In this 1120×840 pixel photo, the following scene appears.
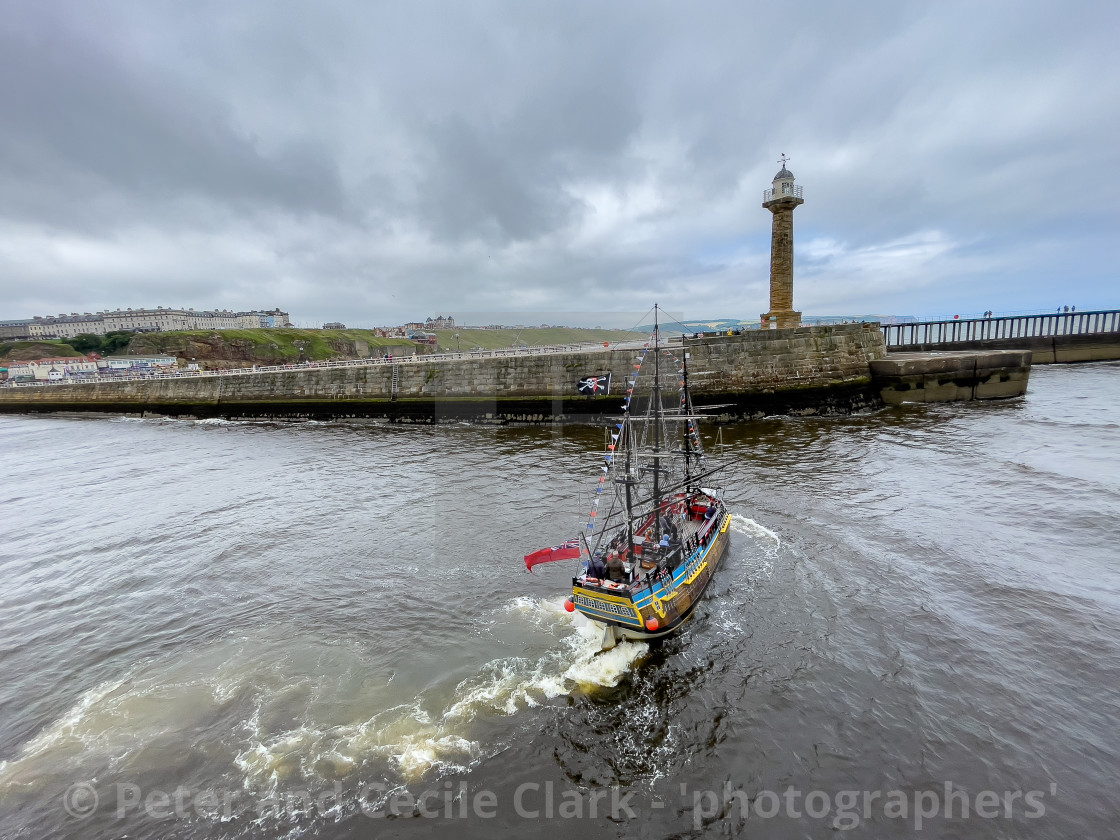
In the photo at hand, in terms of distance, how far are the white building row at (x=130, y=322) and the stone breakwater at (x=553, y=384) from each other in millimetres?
143662

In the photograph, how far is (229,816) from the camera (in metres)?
7.56

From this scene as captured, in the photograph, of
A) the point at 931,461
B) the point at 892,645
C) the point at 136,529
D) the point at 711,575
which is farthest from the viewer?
the point at 931,461

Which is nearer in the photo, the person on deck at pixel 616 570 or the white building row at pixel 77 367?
the person on deck at pixel 616 570

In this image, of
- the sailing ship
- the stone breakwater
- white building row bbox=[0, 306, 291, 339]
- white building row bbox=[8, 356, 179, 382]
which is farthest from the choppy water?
white building row bbox=[0, 306, 291, 339]

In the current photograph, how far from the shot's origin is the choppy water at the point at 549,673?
762cm

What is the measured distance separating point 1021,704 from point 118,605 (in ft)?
73.7

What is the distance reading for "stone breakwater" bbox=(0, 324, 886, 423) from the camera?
3506 centimetres

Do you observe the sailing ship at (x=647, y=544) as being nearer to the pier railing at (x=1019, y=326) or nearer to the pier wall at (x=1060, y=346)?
the pier wall at (x=1060, y=346)

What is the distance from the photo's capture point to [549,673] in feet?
34.2

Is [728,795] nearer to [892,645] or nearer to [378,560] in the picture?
[892,645]

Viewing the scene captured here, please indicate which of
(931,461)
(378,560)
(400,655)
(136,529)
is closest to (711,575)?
(400,655)

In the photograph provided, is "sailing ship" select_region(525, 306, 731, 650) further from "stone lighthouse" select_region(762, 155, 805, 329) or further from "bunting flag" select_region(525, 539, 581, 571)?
"stone lighthouse" select_region(762, 155, 805, 329)

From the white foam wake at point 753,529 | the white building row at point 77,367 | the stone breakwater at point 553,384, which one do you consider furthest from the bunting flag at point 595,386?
the white building row at point 77,367

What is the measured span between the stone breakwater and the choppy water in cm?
1463
